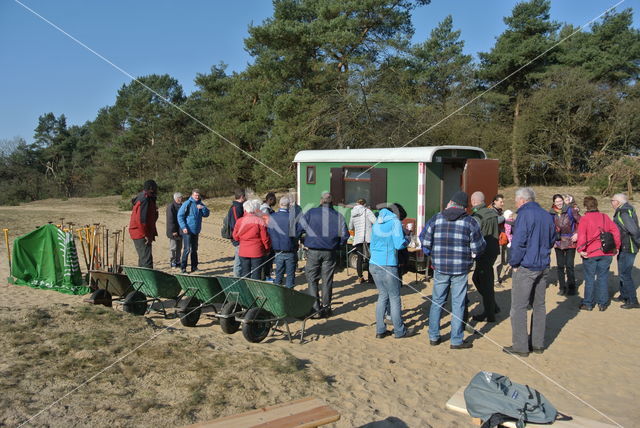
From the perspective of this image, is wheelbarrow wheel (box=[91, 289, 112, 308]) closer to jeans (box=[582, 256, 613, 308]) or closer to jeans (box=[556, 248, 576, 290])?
jeans (box=[582, 256, 613, 308])

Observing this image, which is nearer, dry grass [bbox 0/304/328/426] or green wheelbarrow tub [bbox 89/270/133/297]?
dry grass [bbox 0/304/328/426]

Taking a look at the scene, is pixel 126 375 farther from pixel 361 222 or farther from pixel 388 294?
pixel 361 222

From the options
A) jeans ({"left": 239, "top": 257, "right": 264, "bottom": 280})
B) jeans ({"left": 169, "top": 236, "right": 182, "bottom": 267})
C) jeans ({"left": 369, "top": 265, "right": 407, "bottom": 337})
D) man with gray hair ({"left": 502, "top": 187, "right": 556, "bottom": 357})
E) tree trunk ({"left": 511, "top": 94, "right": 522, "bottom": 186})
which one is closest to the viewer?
man with gray hair ({"left": 502, "top": 187, "right": 556, "bottom": 357})

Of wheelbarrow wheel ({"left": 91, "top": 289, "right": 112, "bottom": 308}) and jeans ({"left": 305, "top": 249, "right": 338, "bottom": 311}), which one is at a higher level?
jeans ({"left": 305, "top": 249, "right": 338, "bottom": 311})

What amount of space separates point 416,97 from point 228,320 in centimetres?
2144

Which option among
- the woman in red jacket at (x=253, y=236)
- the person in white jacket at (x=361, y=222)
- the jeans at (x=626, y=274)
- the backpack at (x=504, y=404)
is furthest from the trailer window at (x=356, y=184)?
the backpack at (x=504, y=404)

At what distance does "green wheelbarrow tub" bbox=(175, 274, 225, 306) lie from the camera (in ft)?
20.2

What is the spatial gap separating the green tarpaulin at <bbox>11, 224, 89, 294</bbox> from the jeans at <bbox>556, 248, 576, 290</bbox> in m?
7.72

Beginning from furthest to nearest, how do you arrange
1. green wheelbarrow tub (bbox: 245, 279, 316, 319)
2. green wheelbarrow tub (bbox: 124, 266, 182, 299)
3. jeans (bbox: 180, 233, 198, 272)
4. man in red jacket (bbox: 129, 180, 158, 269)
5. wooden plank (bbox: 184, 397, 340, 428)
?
jeans (bbox: 180, 233, 198, 272) → man in red jacket (bbox: 129, 180, 158, 269) → green wheelbarrow tub (bbox: 124, 266, 182, 299) → green wheelbarrow tub (bbox: 245, 279, 316, 319) → wooden plank (bbox: 184, 397, 340, 428)

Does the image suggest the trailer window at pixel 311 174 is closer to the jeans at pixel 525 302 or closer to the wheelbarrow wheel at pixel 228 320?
the wheelbarrow wheel at pixel 228 320

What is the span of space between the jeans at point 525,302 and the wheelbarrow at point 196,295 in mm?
3441

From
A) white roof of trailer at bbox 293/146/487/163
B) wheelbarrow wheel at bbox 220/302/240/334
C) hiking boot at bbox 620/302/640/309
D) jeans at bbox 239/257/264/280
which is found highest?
white roof of trailer at bbox 293/146/487/163

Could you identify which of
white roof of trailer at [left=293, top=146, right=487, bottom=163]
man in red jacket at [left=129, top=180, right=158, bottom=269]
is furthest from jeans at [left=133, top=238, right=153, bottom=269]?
white roof of trailer at [left=293, top=146, right=487, bottom=163]

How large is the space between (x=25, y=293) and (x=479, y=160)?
8.31 m
